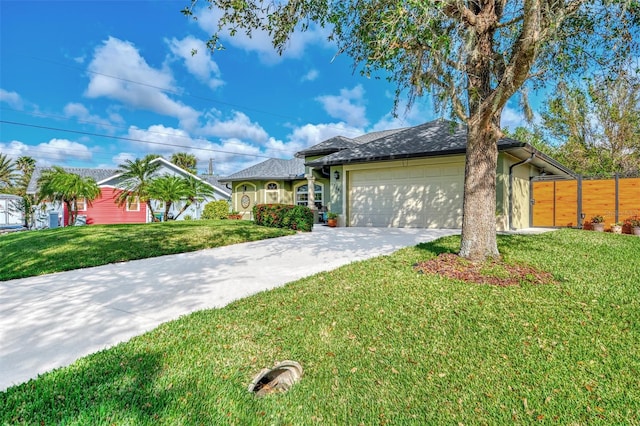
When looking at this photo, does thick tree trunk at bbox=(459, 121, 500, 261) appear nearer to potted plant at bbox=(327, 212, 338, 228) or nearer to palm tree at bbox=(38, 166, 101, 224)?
potted plant at bbox=(327, 212, 338, 228)

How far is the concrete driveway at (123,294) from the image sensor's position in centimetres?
287

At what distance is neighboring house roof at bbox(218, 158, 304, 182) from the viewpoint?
21.4 m

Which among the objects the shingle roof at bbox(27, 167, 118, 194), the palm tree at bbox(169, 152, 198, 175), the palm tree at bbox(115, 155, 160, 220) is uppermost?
the palm tree at bbox(169, 152, 198, 175)

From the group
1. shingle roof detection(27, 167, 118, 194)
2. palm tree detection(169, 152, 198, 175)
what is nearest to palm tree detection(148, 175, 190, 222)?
Result: shingle roof detection(27, 167, 118, 194)

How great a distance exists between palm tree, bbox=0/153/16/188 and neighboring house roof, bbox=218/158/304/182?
33.8 metres

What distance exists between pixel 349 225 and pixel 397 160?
3.48 meters

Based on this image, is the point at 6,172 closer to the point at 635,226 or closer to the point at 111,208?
the point at 111,208

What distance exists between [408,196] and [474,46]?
7907mm

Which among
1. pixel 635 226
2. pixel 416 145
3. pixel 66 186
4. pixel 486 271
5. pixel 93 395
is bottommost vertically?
pixel 93 395

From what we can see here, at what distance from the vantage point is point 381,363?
8.68 ft

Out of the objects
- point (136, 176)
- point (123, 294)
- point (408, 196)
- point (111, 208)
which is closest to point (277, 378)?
point (123, 294)

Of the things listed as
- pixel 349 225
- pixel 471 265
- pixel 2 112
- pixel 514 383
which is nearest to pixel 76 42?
pixel 2 112

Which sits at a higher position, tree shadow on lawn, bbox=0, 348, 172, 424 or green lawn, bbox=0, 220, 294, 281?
green lawn, bbox=0, 220, 294, 281

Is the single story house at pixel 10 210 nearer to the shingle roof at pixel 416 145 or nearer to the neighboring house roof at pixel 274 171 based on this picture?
the neighboring house roof at pixel 274 171
